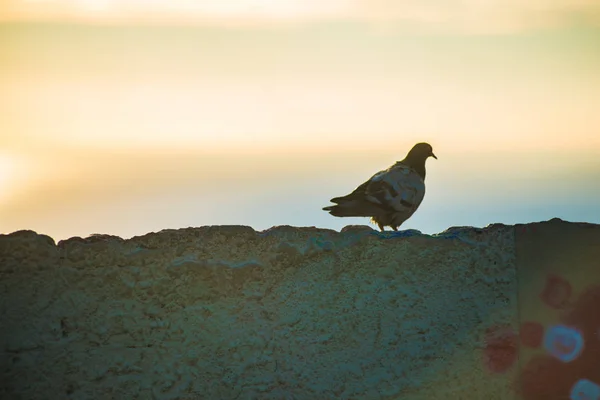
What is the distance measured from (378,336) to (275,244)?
1.46ft

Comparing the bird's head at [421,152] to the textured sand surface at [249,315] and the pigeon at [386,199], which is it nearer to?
the pigeon at [386,199]

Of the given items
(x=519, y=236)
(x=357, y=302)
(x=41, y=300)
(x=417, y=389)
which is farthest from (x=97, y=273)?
(x=519, y=236)

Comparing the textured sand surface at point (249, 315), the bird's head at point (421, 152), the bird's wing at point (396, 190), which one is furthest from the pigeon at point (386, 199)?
the textured sand surface at point (249, 315)

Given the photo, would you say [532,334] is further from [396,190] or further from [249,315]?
[396,190]

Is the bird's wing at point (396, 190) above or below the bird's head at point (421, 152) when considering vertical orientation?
below

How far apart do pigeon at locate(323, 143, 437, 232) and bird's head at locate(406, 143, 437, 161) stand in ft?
3.29

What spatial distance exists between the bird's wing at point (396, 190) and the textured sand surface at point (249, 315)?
3287mm

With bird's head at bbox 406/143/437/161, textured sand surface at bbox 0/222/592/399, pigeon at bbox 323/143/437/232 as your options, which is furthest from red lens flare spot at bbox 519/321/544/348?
bird's head at bbox 406/143/437/161

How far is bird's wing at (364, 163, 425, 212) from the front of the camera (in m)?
6.30

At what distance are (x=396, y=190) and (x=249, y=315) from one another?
3.60 m

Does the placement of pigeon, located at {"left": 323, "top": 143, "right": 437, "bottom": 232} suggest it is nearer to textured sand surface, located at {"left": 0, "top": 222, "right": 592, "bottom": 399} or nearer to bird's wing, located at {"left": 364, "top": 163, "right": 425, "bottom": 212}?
bird's wing, located at {"left": 364, "top": 163, "right": 425, "bottom": 212}

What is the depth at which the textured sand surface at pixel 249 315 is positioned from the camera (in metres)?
2.80

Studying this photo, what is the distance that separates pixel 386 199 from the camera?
20.7ft

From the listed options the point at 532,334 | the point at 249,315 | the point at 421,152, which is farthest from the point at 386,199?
the point at 249,315
